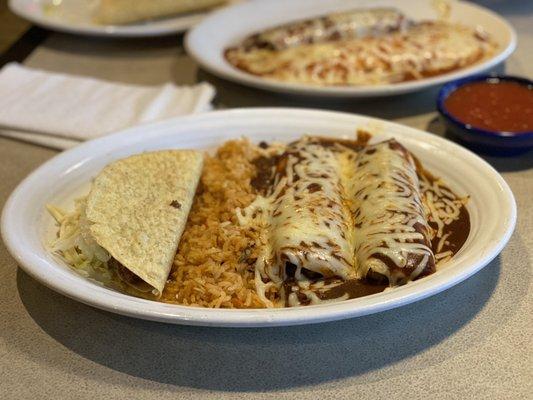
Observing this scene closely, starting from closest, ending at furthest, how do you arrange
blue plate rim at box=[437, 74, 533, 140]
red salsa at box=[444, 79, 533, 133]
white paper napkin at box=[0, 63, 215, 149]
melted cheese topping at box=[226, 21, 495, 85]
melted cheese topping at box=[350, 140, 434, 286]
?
melted cheese topping at box=[350, 140, 434, 286] → blue plate rim at box=[437, 74, 533, 140] → red salsa at box=[444, 79, 533, 133] → white paper napkin at box=[0, 63, 215, 149] → melted cheese topping at box=[226, 21, 495, 85]

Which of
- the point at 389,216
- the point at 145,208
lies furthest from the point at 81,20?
the point at 389,216

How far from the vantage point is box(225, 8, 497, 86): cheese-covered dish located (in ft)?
7.28

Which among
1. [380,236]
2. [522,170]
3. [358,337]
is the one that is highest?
[380,236]

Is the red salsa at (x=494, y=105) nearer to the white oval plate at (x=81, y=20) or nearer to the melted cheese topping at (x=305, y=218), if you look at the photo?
the melted cheese topping at (x=305, y=218)

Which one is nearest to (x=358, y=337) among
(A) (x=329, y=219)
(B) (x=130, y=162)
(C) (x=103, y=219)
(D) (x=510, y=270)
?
(A) (x=329, y=219)

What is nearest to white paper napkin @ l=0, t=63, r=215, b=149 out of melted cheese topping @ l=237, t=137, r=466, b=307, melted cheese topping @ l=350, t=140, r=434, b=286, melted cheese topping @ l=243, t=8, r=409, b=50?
melted cheese topping @ l=243, t=8, r=409, b=50

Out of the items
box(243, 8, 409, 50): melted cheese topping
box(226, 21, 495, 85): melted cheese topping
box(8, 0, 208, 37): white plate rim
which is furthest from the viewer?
box(8, 0, 208, 37): white plate rim

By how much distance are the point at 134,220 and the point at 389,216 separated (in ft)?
1.76

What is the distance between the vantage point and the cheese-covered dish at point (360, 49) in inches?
87.4

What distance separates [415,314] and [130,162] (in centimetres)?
74

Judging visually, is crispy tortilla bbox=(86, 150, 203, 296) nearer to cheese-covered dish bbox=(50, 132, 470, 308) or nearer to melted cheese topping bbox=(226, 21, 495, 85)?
cheese-covered dish bbox=(50, 132, 470, 308)

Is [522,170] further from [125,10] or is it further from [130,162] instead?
[125,10]

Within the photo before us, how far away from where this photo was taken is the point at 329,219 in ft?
4.34

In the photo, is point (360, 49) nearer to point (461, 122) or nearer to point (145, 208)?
point (461, 122)
